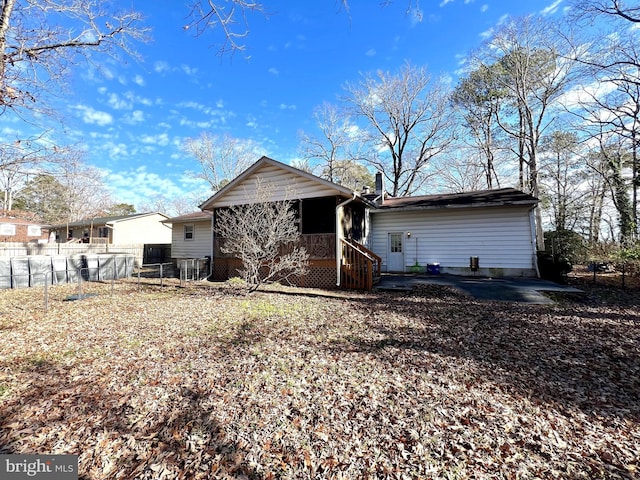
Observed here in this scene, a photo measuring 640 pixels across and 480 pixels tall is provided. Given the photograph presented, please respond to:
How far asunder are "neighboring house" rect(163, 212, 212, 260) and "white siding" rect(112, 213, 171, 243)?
6.68 meters

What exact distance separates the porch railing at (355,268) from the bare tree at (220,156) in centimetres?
2117

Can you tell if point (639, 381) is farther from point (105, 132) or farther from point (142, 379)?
point (105, 132)

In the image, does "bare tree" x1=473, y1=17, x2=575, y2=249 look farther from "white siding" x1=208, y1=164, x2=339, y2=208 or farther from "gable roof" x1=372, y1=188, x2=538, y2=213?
"white siding" x1=208, y1=164, x2=339, y2=208

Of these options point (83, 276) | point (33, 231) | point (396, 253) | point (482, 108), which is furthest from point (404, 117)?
point (33, 231)

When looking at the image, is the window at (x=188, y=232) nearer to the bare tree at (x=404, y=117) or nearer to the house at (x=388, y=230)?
the house at (x=388, y=230)

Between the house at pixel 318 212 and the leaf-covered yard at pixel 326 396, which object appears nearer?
the leaf-covered yard at pixel 326 396

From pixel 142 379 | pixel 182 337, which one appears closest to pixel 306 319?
pixel 182 337

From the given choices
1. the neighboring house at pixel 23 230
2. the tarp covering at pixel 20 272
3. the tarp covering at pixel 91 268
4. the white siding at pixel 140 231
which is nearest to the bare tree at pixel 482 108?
the tarp covering at pixel 91 268

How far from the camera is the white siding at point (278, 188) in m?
9.97

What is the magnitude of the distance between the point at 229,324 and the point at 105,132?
10823 millimetres

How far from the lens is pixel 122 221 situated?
2381cm

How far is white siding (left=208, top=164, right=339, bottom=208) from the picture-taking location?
32.7 feet

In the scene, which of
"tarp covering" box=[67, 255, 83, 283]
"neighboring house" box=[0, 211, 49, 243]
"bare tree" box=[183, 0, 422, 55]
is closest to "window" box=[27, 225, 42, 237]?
"neighboring house" box=[0, 211, 49, 243]

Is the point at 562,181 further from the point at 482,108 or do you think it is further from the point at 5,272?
the point at 5,272
